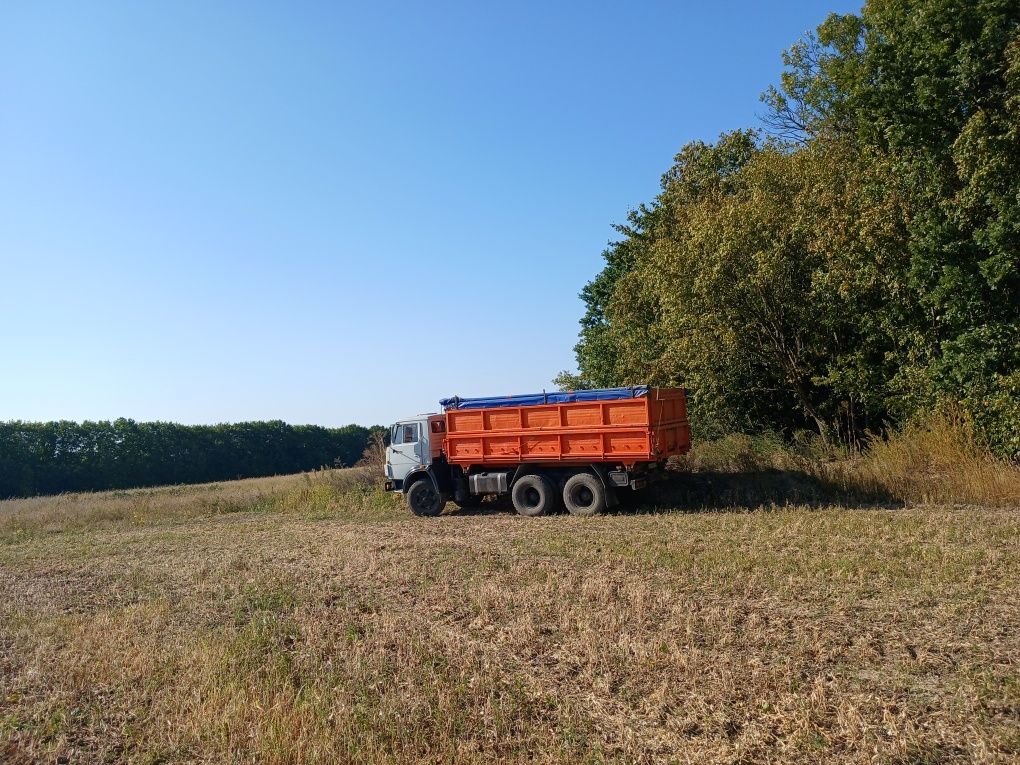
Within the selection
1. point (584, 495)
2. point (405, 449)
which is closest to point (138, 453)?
point (405, 449)

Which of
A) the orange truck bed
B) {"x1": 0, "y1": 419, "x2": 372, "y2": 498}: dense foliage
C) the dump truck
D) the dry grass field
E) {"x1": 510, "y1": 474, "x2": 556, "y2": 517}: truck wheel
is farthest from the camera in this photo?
{"x1": 0, "y1": 419, "x2": 372, "y2": 498}: dense foliage

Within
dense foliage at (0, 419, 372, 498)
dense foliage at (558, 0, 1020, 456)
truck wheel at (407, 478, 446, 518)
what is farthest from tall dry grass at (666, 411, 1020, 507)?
dense foliage at (0, 419, 372, 498)

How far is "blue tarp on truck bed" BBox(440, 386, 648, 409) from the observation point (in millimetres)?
14852

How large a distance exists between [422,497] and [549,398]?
4.22 meters

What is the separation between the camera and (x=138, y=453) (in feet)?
145

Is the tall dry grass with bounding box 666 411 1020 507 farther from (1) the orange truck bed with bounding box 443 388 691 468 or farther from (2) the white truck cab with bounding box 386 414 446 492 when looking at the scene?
(2) the white truck cab with bounding box 386 414 446 492

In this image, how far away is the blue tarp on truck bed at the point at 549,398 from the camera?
1485 cm

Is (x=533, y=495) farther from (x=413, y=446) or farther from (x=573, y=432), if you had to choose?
(x=413, y=446)

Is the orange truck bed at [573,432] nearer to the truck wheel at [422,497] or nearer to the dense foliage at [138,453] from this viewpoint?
the truck wheel at [422,497]

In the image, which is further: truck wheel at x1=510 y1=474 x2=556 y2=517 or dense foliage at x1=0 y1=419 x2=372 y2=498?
dense foliage at x1=0 y1=419 x2=372 y2=498

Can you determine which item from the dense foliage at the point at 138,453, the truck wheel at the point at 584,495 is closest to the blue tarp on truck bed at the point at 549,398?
the truck wheel at the point at 584,495

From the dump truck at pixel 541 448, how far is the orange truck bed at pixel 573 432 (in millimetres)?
22

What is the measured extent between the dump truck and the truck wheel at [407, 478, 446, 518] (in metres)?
0.02

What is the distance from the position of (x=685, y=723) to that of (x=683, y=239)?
53.8ft
